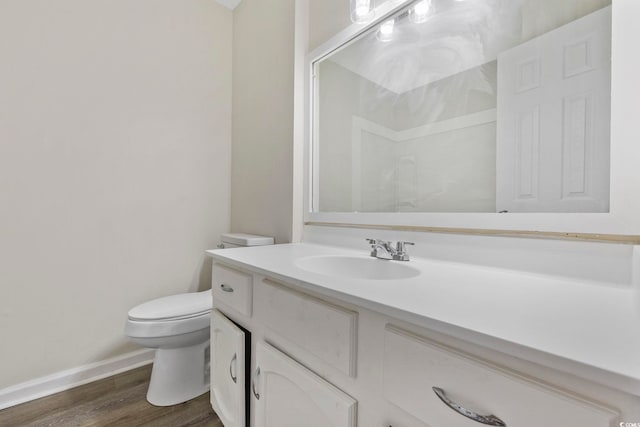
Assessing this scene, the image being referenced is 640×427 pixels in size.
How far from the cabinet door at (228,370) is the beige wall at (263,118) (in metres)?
0.59

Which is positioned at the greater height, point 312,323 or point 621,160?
point 621,160

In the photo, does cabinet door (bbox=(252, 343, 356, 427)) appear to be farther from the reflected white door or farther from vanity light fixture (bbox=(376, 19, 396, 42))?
vanity light fixture (bbox=(376, 19, 396, 42))

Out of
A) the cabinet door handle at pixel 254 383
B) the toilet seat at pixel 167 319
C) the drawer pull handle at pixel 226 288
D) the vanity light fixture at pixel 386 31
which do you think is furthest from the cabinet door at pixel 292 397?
the vanity light fixture at pixel 386 31

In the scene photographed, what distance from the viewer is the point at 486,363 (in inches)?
16.3

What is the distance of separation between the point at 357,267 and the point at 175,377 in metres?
1.12

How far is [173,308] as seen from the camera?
1383mm

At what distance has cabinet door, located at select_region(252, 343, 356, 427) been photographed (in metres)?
0.62

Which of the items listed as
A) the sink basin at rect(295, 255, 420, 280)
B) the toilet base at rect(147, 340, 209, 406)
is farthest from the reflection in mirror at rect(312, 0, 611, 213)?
the toilet base at rect(147, 340, 209, 406)

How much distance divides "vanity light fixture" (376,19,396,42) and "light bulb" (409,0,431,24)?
86mm

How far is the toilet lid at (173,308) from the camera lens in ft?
4.28

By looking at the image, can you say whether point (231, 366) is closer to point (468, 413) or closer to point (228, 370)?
point (228, 370)

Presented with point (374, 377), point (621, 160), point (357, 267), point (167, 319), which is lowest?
point (167, 319)

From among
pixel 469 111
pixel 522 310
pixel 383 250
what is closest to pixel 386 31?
pixel 469 111

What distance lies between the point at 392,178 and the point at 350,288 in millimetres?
741
